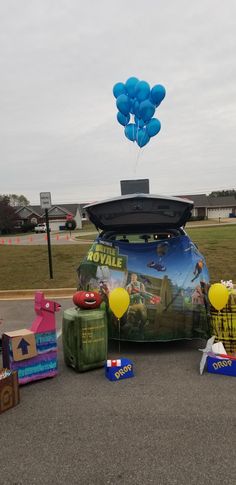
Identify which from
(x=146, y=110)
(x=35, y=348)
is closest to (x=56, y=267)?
(x=146, y=110)

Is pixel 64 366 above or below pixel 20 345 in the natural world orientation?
below

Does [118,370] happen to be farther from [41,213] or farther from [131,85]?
[41,213]

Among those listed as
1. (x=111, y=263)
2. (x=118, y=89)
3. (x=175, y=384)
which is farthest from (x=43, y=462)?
(x=118, y=89)

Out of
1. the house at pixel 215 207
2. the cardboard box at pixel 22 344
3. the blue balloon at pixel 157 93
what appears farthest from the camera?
the house at pixel 215 207

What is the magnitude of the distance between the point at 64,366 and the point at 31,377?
2.01 ft

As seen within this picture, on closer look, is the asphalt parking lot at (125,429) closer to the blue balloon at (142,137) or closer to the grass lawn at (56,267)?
the grass lawn at (56,267)

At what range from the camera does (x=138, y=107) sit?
416 inches

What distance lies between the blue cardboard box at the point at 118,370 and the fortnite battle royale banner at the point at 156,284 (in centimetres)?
64

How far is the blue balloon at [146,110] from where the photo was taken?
33.9 feet

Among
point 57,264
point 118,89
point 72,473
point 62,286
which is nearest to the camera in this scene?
point 72,473

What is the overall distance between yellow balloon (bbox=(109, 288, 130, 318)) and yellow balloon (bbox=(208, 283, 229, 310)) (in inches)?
37.3

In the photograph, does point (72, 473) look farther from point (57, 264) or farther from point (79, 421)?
point (57, 264)

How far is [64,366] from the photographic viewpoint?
471 cm

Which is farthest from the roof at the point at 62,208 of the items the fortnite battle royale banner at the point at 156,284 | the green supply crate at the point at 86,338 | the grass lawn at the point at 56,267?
the green supply crate at the point at 86,338
